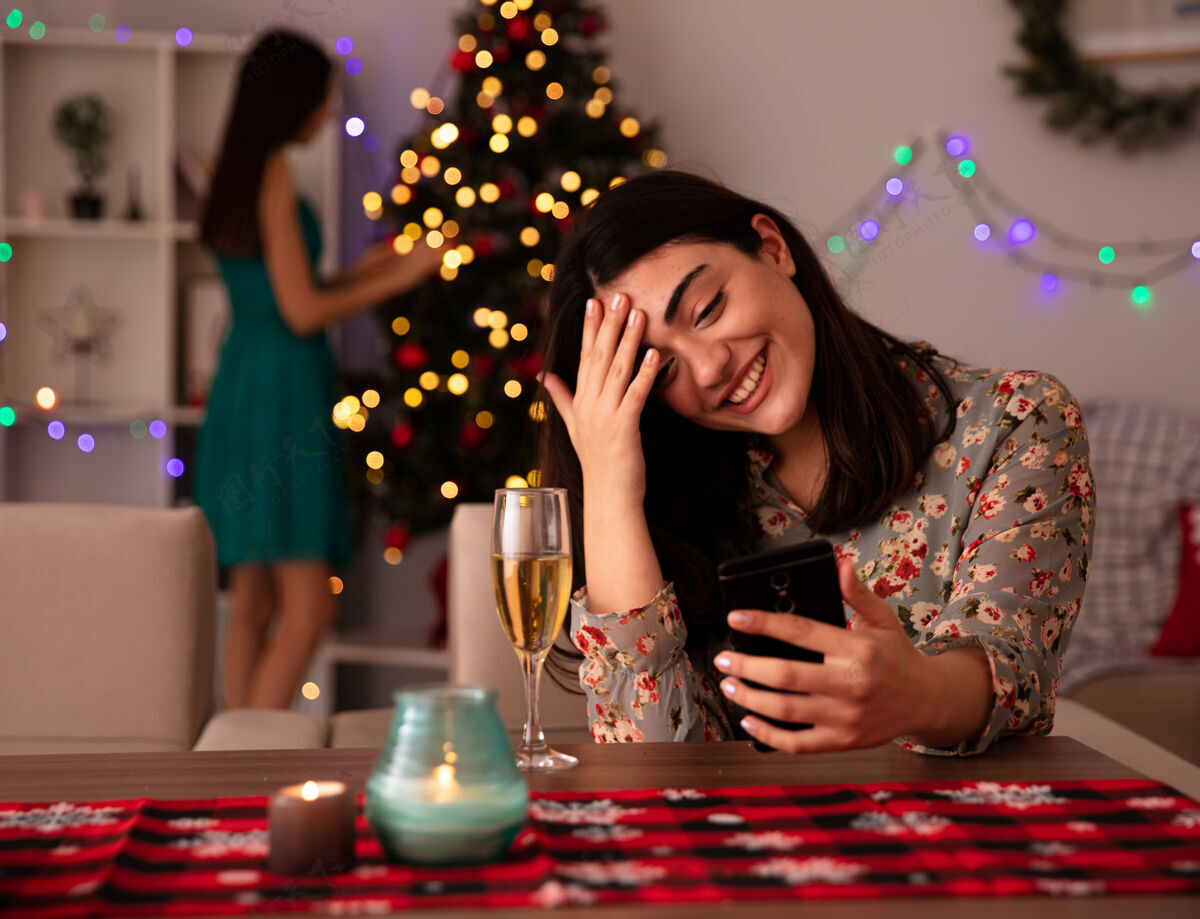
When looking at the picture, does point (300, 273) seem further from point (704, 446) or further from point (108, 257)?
point (704, 446)

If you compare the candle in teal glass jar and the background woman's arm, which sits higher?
the background woman's arm

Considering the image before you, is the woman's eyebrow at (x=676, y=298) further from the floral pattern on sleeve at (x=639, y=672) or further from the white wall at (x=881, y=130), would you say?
the white wall at (x=881, y=130)

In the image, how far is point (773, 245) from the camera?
142 cm

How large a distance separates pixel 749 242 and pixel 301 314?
191 cm

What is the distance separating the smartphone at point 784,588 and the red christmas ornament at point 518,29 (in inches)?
98.6

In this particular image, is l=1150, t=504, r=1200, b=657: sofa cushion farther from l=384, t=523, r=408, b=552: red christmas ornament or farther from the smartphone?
the smartphone

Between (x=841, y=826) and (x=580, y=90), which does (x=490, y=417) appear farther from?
(x=841, y=826)

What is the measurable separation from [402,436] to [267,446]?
13.3 inches

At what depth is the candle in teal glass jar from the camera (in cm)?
67

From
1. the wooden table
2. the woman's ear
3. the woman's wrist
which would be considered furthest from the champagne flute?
the woman's ear

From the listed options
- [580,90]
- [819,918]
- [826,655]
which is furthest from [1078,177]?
[819,918]

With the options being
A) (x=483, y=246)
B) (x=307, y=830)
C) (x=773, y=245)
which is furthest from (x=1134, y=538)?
(x=307, y=830)

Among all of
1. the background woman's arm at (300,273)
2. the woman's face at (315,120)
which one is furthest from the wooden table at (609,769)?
the woman's face at (315,120)

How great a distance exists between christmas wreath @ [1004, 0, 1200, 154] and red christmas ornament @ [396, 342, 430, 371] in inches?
73.9
